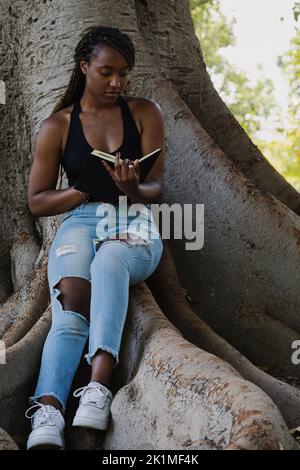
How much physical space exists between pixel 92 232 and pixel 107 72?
75cm

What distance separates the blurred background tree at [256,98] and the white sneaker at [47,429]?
12364 mm

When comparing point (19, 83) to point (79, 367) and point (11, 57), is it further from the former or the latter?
point (79, 367)

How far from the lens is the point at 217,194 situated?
4883 millimetres

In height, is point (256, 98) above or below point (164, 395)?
above

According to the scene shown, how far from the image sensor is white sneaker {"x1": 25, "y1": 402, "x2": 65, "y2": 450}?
3406 mm

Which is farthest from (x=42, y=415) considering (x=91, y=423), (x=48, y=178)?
(x=48, y=178)

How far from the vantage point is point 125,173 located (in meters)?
3.75

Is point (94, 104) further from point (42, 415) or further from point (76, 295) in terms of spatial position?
point (42, 415)

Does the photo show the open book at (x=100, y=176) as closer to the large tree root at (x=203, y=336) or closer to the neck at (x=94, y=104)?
the neck at (x=94, y=104)

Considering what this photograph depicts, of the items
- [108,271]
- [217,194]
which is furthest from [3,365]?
[217,194]

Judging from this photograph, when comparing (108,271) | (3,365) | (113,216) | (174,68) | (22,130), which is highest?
(174,68)
